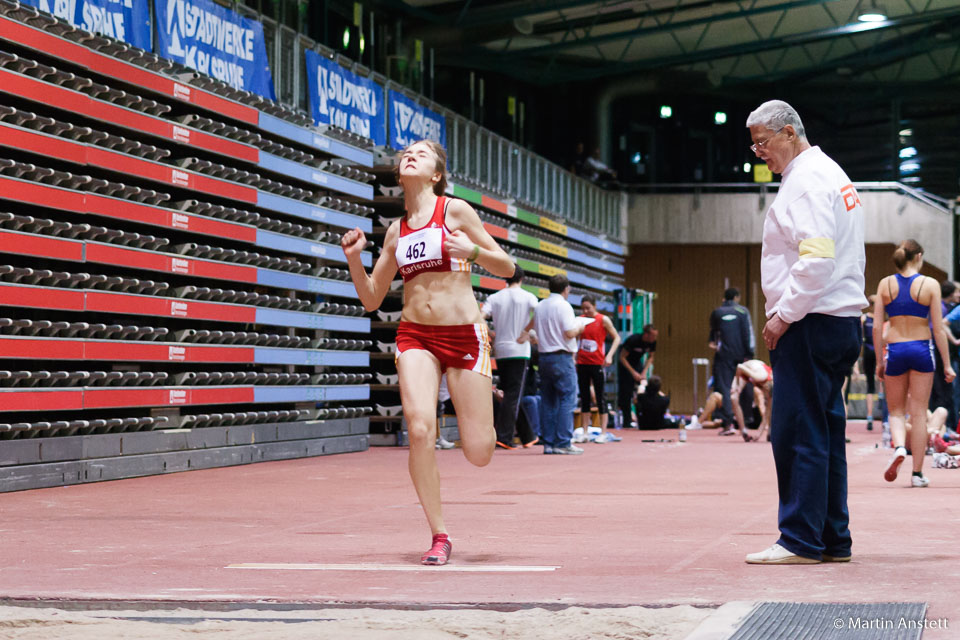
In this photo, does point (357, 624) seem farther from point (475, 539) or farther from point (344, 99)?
point (344, 99)

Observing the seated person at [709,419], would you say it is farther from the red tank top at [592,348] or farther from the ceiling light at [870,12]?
the ceiling light at [870,12]

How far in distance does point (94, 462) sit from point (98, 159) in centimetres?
232

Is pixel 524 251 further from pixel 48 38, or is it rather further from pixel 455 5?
pixel 48 38

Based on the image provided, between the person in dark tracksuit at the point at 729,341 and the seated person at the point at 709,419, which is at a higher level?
the person in dark tracksuit at the point at 729,341

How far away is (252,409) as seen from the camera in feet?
46.7

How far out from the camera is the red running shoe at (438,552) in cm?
582

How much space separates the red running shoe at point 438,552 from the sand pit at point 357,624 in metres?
1.24

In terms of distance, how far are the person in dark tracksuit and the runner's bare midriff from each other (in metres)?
14.5

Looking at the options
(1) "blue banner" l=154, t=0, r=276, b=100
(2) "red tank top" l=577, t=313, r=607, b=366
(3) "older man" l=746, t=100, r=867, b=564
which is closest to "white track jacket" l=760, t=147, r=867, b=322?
(3) "older man" l=746, t=100, r=867, b=564

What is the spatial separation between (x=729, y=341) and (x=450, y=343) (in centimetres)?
1500

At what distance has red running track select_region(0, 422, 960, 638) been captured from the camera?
16.6ft

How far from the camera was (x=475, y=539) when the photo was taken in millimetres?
6953

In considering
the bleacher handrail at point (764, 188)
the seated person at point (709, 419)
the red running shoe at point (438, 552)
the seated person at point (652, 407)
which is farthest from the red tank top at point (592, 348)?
the bleacher handrail at point (764, 188)

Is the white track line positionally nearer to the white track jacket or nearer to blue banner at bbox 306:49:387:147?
the white track jacket
